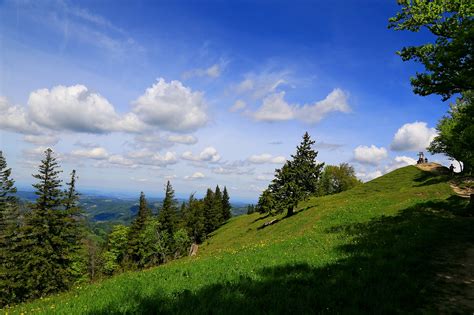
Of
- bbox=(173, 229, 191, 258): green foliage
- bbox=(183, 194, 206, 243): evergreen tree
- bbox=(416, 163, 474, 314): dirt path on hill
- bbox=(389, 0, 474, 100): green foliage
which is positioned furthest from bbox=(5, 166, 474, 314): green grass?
bbox=(183, 194, 206, 243): evergreen tree

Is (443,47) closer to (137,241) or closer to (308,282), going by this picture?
(308,282)

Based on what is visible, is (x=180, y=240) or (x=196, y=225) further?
(x=196, y=225)

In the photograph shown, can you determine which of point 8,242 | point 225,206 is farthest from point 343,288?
point 225,206

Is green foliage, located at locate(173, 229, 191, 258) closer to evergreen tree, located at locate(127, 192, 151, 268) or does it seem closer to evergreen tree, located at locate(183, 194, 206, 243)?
evergreen tree, located at locate(127, 192, 151, 268)

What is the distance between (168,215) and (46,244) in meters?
45.3

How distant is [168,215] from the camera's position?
81.5 meters

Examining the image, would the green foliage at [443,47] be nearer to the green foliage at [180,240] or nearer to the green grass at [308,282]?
the green grass at [308,282]

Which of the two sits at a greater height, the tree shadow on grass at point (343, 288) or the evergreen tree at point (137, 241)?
the tree shadow on grass at point (343, 288)

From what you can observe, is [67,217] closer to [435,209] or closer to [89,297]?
[89,297]

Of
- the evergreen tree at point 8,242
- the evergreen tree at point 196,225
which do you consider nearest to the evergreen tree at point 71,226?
the evergreen tree at point 8,242

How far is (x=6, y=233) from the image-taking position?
40.3 metres

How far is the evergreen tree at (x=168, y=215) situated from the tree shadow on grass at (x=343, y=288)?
69022mm

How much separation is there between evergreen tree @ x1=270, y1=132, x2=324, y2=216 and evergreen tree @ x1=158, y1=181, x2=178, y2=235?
121ft

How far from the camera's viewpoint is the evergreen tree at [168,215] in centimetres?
7995
